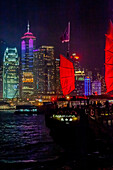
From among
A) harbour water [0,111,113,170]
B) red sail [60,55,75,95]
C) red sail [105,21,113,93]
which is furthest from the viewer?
red sail [60,55,75,95]

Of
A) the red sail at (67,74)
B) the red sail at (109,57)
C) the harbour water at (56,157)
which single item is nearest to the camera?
the harbour water at (56,157)

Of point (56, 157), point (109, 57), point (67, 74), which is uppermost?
point (109, 57)

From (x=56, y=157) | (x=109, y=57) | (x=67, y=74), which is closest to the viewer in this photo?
(x=56, y=157)

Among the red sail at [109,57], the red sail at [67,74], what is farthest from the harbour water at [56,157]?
the red sail at [67,74]

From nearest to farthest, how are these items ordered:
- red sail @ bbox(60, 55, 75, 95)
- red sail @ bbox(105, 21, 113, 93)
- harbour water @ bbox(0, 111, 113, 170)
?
1. harbour water @ bbox(0, 111, 113, 170)
2. red sail @ bbox(105, 21, 113, 93)
3. red sail @ bbox(60, 55, 75, 95)

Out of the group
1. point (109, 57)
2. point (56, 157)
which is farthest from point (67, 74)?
point (56, 157)

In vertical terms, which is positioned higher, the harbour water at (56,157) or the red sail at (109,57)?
the red sail at (109,57)

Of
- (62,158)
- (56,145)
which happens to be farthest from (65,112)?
(62,158)

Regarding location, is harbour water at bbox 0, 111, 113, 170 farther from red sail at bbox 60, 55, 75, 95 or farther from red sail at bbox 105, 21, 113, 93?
red sail at bbox 60, 55, 75, 95

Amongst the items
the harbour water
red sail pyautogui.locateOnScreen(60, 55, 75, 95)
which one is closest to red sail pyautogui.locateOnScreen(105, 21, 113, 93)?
red sail pyautogui.locateOnScreen(60, 55, 75, 95)

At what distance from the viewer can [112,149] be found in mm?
26859

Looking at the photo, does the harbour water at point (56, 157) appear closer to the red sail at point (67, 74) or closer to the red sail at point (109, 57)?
the red sail at point (109, 57)

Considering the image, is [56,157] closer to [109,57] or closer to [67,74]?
[109,57]

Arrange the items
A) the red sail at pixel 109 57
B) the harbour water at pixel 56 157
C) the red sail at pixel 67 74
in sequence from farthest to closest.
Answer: the red sail at pixel 67 74, the red sail at pixel 109 57, the harbour water at pixel 56 157
